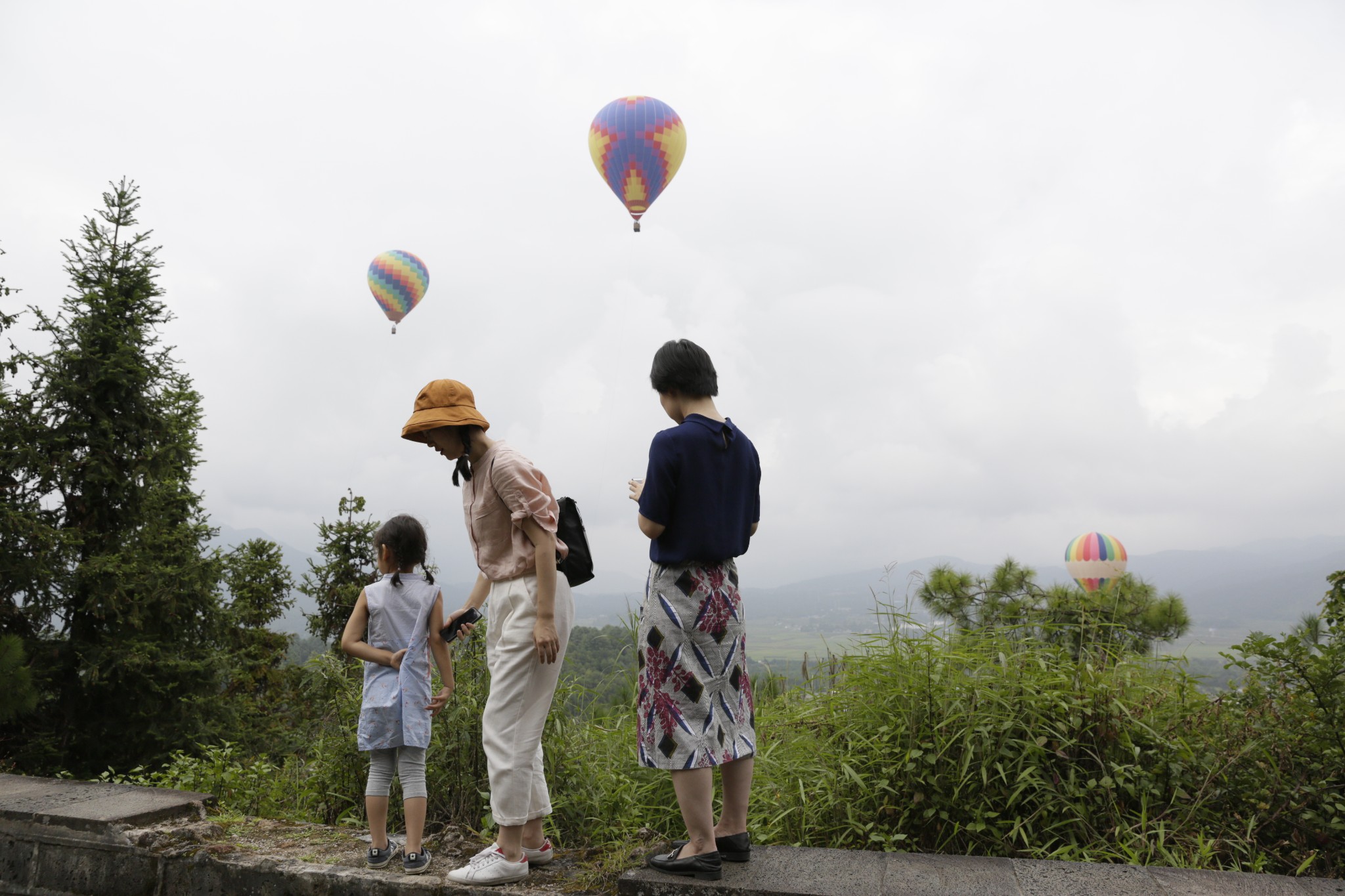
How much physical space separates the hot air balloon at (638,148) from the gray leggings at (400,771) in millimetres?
9587

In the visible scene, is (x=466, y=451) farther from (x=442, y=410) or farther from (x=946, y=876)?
(x=946, y=876)

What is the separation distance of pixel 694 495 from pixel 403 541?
137 centimetres

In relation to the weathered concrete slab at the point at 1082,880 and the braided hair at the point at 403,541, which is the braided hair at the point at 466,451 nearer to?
the braided hair at the point at 403,541

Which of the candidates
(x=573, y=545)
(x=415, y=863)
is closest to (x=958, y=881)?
(x=573, y=545)

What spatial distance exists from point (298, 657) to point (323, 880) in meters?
22.1

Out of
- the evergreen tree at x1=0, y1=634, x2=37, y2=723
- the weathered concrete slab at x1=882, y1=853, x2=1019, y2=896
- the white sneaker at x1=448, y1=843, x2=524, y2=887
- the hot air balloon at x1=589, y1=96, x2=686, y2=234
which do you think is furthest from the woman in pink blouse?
the hot air balloon at x1=589, y1=96, x2=686, y2=234

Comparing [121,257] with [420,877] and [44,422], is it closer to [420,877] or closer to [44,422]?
[44,422]

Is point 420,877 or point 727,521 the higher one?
point 727,521

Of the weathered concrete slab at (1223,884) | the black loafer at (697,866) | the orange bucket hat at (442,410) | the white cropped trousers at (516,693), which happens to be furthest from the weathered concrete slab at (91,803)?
the weathered concrete slab at (1223,884)

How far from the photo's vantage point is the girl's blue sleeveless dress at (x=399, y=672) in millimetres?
3205

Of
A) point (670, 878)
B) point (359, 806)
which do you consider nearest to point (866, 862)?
point (670, 878)

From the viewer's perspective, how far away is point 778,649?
4.56m

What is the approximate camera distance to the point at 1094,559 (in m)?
21.5

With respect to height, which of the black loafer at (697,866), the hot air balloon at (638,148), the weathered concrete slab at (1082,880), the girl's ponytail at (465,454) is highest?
the hot air balloon at (638,148)
